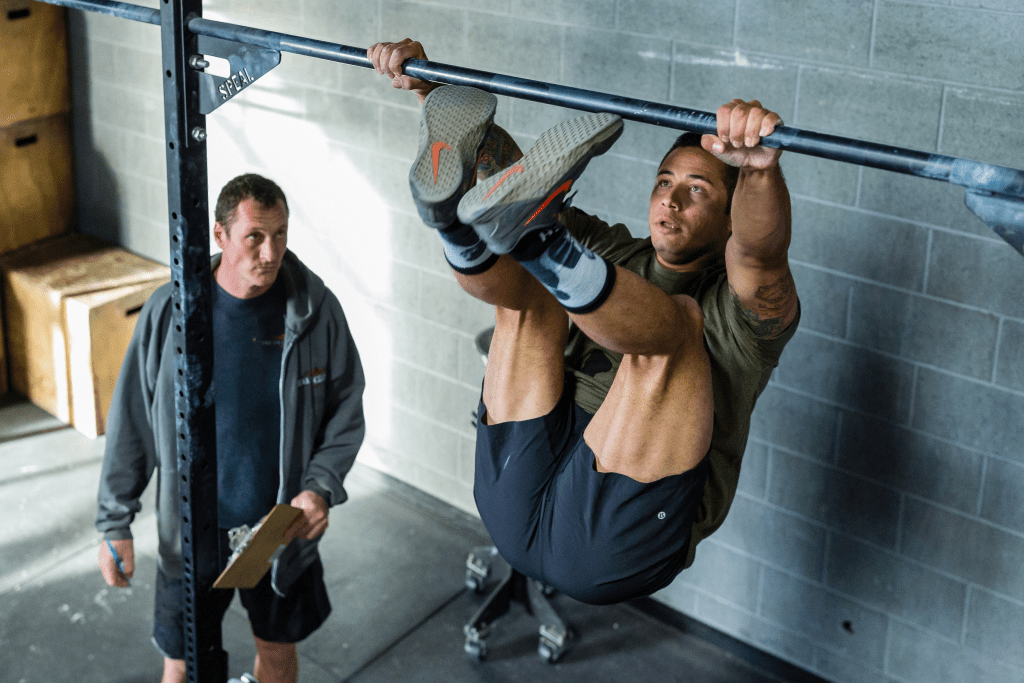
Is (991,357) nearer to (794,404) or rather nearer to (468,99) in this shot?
(794,404)

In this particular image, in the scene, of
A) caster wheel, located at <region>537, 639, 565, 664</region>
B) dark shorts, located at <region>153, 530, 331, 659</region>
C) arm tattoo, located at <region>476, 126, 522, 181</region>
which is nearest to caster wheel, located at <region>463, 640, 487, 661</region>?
caster wheel, located at <region>537, 639, 565, 664</region>

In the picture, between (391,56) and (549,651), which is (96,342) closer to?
(549,651)

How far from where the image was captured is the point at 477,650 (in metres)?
3.33

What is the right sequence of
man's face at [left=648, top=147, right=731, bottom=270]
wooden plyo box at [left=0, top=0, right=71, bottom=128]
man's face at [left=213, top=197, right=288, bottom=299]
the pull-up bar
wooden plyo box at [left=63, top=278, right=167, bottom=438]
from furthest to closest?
wooden plyo box at [left=0, top=0, right=71, bottom=128] < wooden plyo box at [left=63, top=278, right=167, bottom=438] < man's face at [left=213, top=197, right=288, bottom=299] < man's face at [left=648, top=147, right=731, bottom=270] < the pull-up bar

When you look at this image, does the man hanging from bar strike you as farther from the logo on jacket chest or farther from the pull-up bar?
the logo on jacket chest

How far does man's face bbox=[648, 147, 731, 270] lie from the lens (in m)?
1.99

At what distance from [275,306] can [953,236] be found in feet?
5.61

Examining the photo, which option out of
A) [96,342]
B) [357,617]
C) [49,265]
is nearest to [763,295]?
[357,617]

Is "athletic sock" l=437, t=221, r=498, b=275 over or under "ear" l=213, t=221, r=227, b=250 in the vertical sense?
over

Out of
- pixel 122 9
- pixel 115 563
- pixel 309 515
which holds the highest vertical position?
pixel 122 9

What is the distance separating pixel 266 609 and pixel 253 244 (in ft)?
3.30

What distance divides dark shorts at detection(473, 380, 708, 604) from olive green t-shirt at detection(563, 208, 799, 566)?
0.26ft

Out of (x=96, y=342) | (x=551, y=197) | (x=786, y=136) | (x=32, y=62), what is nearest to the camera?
(x=786, y=136)

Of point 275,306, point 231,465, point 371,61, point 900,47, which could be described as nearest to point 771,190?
point 371,61
